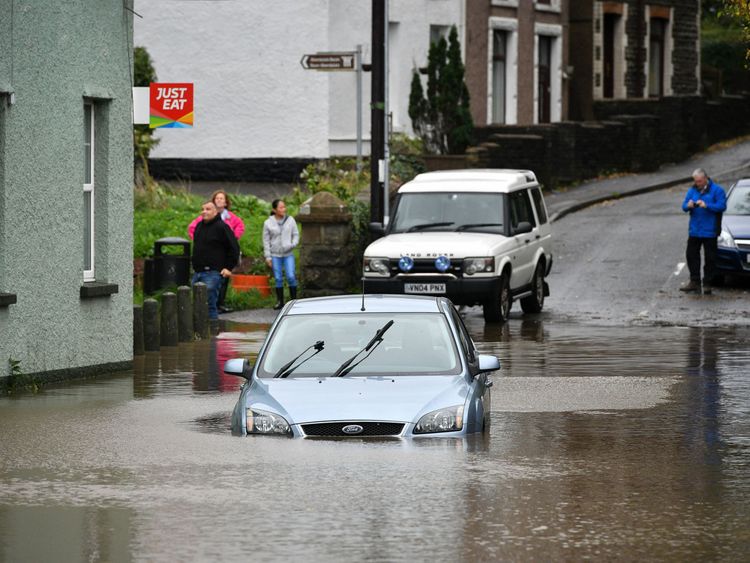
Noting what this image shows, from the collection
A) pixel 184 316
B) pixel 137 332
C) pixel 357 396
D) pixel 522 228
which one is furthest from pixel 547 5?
pixel 357 396

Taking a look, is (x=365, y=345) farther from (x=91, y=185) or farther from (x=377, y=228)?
(x=377, y=228)

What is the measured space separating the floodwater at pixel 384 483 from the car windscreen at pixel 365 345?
2.26 ft

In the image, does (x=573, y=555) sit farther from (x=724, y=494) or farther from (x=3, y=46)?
(x=3, y=46)

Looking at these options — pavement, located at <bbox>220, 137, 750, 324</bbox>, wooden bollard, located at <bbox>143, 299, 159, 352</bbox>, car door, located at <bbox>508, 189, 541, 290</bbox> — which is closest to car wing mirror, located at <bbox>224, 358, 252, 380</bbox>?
wooden bollard, located at <bbox>143, 299, 159, 352</bbox>

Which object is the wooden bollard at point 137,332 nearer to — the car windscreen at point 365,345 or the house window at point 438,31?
the car windscreen at point 365,345

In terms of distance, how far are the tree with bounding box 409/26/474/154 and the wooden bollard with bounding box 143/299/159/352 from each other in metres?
19.5

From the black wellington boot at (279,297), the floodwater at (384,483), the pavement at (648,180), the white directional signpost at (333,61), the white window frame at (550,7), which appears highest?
the white window frame at (550,7)

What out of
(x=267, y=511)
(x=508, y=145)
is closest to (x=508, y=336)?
(x=267, y=511)

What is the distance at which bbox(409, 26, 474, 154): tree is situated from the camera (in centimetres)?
3831

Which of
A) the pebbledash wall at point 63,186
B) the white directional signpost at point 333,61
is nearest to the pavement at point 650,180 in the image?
the white directional signpost at point 333,61

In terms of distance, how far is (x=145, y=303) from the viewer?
1947cm

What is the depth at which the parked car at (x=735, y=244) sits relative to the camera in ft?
84.3

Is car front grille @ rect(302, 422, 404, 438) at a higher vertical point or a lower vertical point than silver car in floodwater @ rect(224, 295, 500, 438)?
lower

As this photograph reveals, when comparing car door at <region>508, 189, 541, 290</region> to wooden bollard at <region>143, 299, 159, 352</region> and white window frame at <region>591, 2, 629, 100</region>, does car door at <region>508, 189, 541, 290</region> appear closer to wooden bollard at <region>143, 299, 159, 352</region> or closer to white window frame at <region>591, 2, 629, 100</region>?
wooden bollard at <region>143, 299, 159, 352</region>
